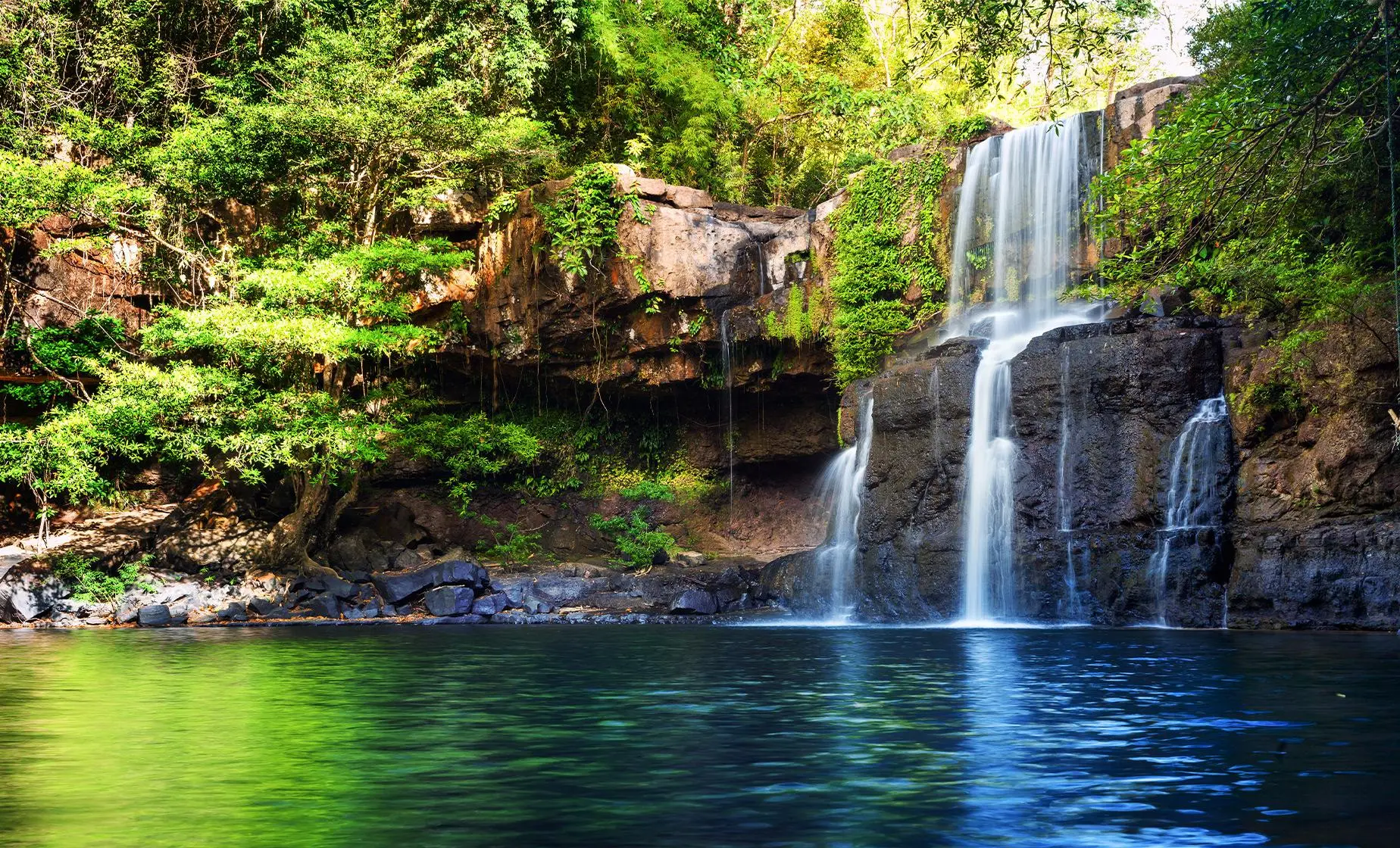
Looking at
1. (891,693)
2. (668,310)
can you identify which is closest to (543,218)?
(668,310)

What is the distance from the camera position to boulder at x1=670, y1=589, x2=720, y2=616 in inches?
869

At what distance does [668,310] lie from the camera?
1069 inches

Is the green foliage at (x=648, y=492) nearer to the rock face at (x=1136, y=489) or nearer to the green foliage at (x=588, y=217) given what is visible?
the green foliage at (x=588, y=217)

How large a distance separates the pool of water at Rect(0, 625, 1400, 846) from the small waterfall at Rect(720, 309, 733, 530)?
15.2m

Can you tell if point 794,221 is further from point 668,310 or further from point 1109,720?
point 1109,720

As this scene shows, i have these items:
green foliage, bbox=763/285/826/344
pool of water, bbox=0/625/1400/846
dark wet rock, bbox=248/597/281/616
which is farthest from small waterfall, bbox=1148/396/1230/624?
dark wet rock, bbox=248/597/281/616

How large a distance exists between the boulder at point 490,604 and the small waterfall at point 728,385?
304 inches

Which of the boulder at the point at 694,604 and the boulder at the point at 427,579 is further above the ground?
the boulder at the point at 427,579

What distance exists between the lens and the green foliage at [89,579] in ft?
73.0

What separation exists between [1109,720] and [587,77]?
26546 millimetres

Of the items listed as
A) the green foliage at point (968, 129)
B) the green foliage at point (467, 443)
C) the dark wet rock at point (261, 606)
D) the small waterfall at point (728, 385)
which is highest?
the green foliage at point (968, 129)

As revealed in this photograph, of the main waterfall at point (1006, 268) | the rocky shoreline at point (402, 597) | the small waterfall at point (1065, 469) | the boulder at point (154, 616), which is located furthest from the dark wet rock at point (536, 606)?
the small waterfall at point (1065, 469)

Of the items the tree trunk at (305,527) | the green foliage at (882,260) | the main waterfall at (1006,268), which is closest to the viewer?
the main waterfall at (1006,268)

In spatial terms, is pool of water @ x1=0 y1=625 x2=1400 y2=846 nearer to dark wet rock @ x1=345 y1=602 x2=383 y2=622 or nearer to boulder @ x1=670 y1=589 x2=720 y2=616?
boulder @ x1=670 y1=589 x2=720 y2=616
